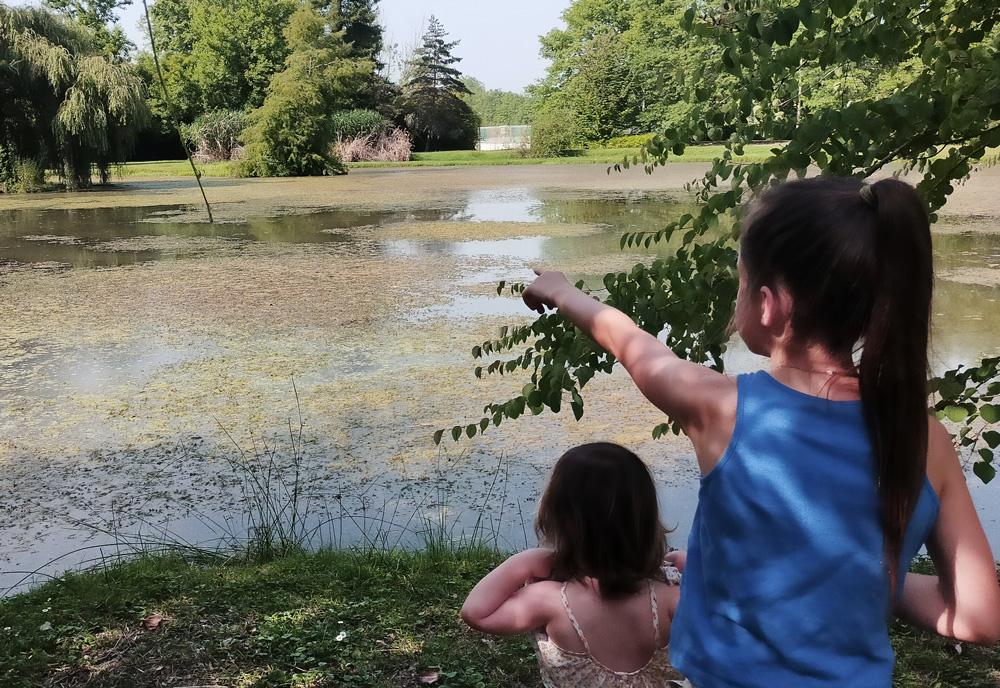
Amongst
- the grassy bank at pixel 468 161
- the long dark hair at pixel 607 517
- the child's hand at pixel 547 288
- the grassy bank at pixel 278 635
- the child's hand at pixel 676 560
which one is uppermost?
the grassy bank at pixel 468 161

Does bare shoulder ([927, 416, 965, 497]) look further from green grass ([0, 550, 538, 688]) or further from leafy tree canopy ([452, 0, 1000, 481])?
green grass ([0, 550, 538, 688])

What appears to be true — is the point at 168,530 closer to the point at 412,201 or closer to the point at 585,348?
the point at 585,348

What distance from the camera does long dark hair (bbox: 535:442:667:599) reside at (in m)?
1.55

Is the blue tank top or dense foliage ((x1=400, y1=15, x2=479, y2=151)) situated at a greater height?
dense foliage ((x1=400, y1=15, x2=479, y2=151))

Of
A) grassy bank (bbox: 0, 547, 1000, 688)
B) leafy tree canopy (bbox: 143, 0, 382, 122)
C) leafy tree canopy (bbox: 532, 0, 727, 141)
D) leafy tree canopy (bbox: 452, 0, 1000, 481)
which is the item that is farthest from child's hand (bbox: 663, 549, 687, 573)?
leafy tree canopy (bbox: 532, 0, 727, 141)

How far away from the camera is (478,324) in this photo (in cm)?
795

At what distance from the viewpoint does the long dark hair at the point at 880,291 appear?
0.99 m

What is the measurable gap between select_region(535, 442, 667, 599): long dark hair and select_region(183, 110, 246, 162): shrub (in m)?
38.7

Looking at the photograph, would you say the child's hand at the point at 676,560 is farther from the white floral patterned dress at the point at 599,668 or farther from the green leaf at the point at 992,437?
the green leaf at the point at 992,437

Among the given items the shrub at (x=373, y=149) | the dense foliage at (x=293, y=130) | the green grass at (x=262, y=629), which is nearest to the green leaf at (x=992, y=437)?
the green grass at (x=262, y=629)

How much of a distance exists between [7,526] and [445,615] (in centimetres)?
230

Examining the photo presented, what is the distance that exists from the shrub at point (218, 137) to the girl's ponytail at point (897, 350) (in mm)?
39262

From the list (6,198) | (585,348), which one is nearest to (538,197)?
(6,198)

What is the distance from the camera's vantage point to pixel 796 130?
200 cm
